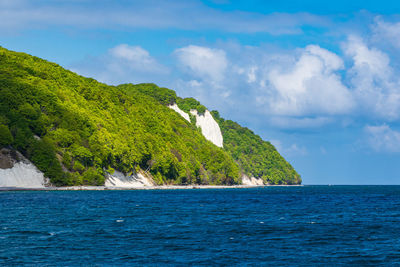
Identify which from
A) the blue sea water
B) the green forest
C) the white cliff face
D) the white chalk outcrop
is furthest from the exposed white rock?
the blue sea water

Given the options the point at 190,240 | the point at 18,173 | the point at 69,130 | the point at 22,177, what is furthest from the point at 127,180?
the point at 190,240

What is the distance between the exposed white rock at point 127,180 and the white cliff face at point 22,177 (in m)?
26.8

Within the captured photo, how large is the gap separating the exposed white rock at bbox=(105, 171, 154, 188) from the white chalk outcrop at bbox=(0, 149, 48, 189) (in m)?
27.3

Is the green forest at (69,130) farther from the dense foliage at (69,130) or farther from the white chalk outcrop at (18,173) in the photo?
the white chalk outcrop at (18,173)

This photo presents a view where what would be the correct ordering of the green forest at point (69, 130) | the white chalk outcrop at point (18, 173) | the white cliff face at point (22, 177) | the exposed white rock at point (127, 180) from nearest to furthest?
the white cliff face at point (22, 177)
the white chalk outcrop at point (18, 173)
the green forest at point (69, 130)
the exposed white rock at point (127, 180)

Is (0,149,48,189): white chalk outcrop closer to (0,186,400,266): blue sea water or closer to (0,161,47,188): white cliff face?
(0,161,47,188): white cliff face

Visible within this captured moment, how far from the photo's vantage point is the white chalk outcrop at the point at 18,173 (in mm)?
117250

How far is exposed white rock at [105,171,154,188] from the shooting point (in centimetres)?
15112

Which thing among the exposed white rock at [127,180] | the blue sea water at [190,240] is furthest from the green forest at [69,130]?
the blue sea water at [190,240]

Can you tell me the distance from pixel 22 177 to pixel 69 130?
26.3 m

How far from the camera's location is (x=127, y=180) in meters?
158

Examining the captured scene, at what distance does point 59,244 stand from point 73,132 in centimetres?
11155

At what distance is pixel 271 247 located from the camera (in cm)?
3581

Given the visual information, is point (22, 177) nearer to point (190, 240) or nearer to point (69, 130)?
point (69, 130)
